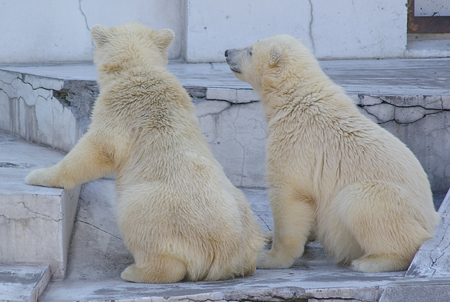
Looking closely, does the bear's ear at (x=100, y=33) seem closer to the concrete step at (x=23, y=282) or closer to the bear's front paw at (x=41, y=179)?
→ the bear's front paw at (x=41, y=179)

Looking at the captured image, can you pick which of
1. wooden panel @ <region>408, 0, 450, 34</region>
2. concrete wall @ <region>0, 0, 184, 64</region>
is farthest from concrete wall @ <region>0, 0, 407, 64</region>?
wooden panel @ <region>408, 0, 450, 34</region>

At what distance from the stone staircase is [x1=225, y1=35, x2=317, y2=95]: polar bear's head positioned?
795 millimetres

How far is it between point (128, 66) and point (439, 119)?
249cm

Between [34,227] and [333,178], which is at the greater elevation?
[333,178]

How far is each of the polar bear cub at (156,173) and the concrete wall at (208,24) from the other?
3206mm

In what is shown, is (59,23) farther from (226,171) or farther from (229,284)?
(229,284)

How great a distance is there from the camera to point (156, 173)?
10.1 feet

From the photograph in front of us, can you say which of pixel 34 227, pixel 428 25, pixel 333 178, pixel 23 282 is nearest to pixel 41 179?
pixel 34 227

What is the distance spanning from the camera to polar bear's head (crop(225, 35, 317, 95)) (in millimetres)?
3617

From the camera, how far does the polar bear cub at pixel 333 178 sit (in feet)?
10.4

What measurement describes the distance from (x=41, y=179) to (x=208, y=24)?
3913 millimetres

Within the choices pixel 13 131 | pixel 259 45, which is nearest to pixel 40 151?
pixel 13 131

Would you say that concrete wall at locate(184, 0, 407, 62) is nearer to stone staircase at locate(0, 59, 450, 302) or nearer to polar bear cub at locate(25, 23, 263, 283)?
stone staircase at locate(0, 59, 450, 302)

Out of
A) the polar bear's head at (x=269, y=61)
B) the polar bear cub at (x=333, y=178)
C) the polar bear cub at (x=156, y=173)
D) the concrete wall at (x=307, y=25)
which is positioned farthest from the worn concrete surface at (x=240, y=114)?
the concrete wall at (x=307, y=25)
